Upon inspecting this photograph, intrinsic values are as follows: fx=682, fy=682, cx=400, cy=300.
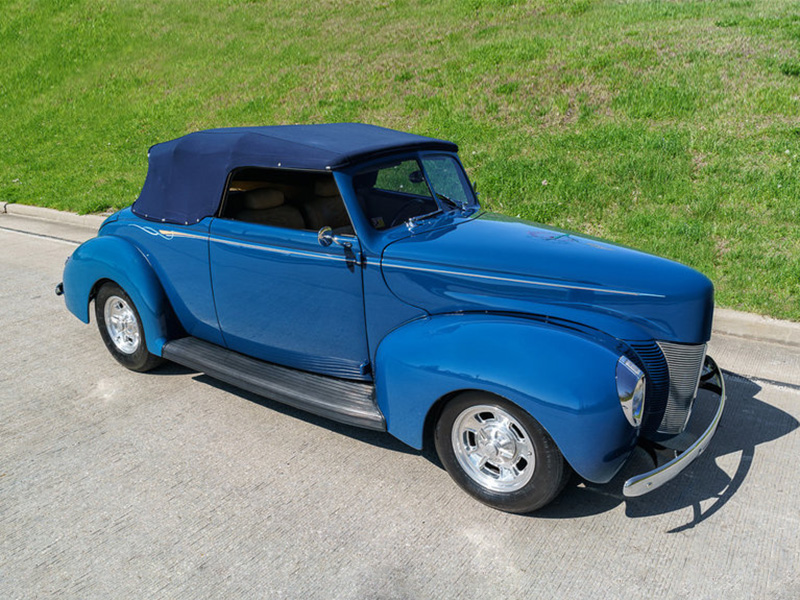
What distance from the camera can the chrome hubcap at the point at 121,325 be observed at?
4.96 m

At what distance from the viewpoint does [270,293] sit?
13.5ft

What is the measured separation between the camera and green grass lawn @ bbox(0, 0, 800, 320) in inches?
298

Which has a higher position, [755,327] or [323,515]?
[323,515]

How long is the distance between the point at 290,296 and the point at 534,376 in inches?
64.4

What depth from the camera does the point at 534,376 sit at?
3.01 meters

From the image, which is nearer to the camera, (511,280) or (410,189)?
(511,280)

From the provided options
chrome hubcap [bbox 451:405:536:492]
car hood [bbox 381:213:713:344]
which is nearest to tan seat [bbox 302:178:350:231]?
car hood [bbox 381:213:713:344]

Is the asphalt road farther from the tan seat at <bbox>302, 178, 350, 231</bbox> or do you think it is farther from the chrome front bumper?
the tan seat at <bbox>302, 178, 350, 231</bbox>

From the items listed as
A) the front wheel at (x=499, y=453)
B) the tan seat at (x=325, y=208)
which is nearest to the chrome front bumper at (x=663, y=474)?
the front wheel at (x=499, y=453)

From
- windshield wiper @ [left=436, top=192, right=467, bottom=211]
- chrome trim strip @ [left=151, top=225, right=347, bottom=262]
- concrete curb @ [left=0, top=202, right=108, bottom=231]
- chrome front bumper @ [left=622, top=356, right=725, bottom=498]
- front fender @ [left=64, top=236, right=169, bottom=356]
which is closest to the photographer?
chrome front bumper @ [left=622, top=356, right=725, bottom=498]

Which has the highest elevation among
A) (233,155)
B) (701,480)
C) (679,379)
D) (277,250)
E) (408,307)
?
(233,155)

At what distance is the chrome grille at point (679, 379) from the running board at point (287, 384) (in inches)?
56.9

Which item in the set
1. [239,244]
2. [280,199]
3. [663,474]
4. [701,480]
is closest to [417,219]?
[280,199]

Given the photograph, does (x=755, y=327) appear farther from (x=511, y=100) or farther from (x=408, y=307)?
(x=511, y=100)
